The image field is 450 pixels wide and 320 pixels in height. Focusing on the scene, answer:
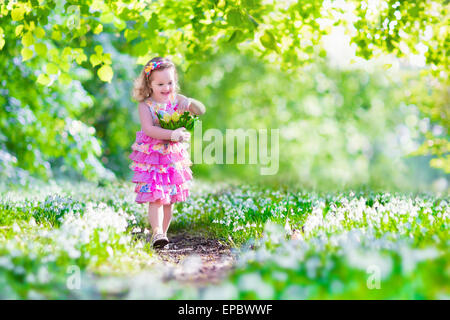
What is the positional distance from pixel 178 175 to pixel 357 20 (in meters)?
2.93

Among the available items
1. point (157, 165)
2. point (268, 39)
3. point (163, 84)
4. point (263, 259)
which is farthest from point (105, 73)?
point (263, 259)

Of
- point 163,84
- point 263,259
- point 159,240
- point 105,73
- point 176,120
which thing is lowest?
point 159,240

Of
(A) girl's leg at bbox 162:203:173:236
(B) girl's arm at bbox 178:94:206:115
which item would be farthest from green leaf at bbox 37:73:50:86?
(A) girl's leg at bbox 162:203:173:236

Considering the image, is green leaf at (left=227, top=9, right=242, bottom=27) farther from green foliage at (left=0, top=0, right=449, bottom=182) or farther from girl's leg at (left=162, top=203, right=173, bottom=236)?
girl's leg at (left=162, top=203, right=173, bottom=236)

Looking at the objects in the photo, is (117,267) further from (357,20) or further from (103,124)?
(103,124)

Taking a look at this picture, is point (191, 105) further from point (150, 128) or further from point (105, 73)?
point (105, 73)

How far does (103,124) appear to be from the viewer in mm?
13828

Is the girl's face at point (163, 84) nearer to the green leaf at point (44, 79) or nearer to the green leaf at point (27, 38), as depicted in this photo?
the green leaf at point (44, 79)

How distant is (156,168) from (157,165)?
0.12ft

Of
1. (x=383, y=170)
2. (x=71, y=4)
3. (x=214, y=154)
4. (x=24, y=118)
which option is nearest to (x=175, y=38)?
(x=71, y=4)

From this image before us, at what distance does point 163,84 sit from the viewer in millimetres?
4891

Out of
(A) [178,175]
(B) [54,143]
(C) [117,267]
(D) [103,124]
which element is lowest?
(C) [117,267]

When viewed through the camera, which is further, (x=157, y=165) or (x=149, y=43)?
→ (x=149, y=43)

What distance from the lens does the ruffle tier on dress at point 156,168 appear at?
15.6 feet
